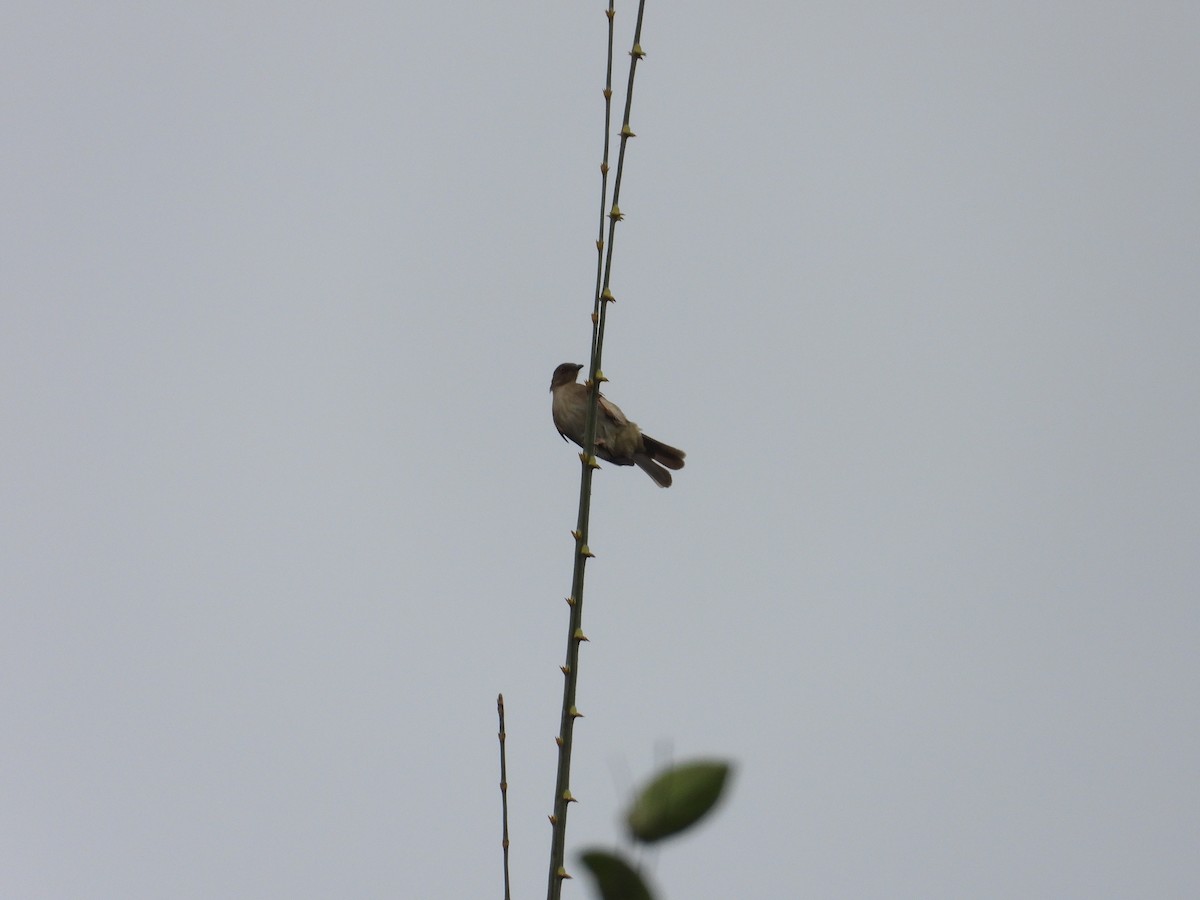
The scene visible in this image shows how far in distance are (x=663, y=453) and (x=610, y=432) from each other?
0.86 metres

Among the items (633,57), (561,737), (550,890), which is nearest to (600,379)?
(633,57)

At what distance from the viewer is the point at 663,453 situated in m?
9.62

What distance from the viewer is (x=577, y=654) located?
175cm

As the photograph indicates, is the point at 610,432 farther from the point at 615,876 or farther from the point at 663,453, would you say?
the point at 615,876

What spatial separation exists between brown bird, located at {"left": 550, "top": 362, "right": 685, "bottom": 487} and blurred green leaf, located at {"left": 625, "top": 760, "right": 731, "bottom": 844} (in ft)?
23.6

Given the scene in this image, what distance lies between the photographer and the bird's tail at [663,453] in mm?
9562

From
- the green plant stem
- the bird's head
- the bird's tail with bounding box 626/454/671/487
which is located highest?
the green plant stem

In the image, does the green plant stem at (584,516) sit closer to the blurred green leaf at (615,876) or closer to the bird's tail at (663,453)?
the blurred green leaf at (615,876)

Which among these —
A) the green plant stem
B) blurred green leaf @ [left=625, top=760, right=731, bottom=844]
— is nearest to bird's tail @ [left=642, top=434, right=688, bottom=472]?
the green plant stem

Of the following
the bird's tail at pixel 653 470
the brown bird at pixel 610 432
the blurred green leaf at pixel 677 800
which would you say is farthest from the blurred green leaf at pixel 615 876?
the bird's tail at pixel 653 470

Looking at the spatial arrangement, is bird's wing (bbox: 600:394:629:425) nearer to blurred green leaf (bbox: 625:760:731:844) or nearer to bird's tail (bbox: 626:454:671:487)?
bird's tail (bbox: 626:454:671:487)

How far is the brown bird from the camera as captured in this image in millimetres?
8767

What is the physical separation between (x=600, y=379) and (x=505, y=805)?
782mm

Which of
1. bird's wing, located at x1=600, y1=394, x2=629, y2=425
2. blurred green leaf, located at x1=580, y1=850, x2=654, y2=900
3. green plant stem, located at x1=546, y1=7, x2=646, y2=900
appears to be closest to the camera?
blurred green leaf, located at x1=580, y1=850, x2=654, y2=900
